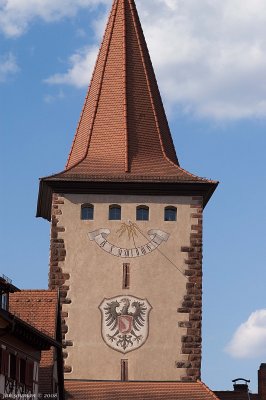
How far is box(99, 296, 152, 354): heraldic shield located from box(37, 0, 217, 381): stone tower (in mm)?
36

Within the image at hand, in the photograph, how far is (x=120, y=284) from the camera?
178ft

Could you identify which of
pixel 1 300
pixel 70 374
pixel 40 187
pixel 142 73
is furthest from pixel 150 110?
pixel 1 300

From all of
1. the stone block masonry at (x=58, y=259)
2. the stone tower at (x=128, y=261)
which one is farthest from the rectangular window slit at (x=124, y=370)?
the stone block masonry at (x=58, y=259)

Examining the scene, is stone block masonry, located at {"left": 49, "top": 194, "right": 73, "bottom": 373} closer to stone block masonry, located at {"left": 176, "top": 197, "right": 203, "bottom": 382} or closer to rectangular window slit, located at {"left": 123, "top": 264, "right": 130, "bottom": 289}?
rectangular window slit, located at {"left": 123, "top": 264, "right": 130, "bottom": 289}

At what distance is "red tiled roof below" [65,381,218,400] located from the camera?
168 ft

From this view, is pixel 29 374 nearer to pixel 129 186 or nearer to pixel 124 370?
pixel 124 370

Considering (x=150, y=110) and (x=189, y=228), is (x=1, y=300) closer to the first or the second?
(x=189, y=228)

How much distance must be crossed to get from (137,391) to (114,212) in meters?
7.07

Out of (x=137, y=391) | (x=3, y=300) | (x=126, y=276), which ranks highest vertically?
(x=126, y=276)

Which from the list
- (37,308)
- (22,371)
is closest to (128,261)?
(37,308)

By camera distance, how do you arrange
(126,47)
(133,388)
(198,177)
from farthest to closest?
(126,47) < (198,177) < (133,388)

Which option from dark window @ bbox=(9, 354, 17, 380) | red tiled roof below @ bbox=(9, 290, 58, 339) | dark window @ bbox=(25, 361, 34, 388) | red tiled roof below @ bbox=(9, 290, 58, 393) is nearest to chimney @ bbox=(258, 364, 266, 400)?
red tiled roof below @ bbox=(9, 290, 58, 393)

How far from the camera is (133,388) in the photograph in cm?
5238

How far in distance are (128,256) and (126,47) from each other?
980 cm
